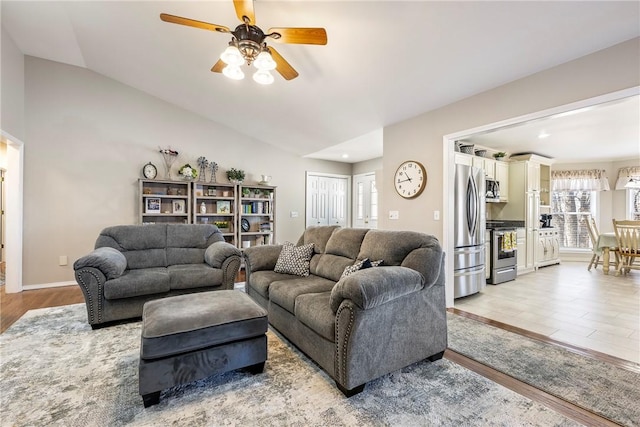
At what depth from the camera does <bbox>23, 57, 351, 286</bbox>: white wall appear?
432cm

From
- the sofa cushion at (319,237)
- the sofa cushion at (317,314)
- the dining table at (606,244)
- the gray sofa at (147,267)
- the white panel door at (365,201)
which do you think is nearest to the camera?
the sofa cushion at (317,314)

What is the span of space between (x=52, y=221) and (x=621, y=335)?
23.4ft

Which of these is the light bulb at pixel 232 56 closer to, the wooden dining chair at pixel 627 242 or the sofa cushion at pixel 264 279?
the sofa cushion at pixel 264 279

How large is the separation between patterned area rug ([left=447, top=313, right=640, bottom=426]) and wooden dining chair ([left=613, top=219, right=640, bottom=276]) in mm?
4291

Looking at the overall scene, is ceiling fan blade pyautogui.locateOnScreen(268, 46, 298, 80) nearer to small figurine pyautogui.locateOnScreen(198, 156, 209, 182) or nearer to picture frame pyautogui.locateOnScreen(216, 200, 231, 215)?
small figurine pyautogui.locateOnScreen(198, 156, 209, 182)

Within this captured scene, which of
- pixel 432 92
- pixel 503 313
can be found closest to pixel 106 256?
pixel 432 92

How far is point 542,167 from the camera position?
663 cm

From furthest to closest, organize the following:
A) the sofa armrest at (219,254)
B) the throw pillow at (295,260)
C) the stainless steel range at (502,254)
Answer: the stainless steel range at (502,254)
the sofa armrest at (219,254)
the throw pillow at (295,260)

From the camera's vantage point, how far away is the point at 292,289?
2486 millimetres

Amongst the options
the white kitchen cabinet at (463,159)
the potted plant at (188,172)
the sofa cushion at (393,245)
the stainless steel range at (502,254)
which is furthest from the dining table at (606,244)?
the potted plant at (188,172)

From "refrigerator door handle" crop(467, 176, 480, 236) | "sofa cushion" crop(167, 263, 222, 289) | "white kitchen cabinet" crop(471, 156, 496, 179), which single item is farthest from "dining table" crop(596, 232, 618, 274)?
"sofa cushion" crop(167, 263, 222, 289)

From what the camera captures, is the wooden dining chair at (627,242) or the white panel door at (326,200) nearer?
the wooden dining chair at (627,242)

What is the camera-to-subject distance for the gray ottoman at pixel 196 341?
1.70 m

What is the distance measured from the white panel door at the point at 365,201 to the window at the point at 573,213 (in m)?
4.53
